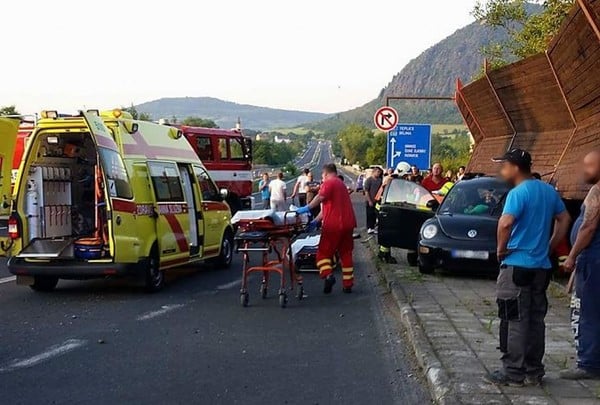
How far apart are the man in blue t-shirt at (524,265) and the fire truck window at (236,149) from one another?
20.9m

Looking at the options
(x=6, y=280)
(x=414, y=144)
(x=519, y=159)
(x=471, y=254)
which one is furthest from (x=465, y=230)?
(x=414, y=144)

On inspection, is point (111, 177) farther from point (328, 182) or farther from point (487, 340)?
point (487, 340)

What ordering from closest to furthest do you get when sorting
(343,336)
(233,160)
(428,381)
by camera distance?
(428,381) → (343,336) → (233,160)

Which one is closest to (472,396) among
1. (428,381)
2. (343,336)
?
(428,381)

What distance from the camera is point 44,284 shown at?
11.8 meters

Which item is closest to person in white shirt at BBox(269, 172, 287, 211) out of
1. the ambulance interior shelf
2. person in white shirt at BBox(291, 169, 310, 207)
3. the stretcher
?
person in white shirt at BBox(291, 169, 310, 207)

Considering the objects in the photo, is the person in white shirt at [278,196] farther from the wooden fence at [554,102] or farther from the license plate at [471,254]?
the license plate at [471,254]

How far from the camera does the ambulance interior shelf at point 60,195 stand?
11.4 meters

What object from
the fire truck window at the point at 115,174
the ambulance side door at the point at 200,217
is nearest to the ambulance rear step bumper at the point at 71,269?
the fire truck window at the point at 115,174

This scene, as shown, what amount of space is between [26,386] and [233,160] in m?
20.2

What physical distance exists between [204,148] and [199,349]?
17.9 m

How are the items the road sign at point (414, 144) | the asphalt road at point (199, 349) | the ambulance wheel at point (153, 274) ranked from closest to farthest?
the asphalt road at point (199, 349)
the ambulance wheel at point (153, 274)
the road sign at point (414, 144)

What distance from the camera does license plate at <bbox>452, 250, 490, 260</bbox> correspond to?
12.2 m

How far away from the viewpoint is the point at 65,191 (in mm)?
12492
